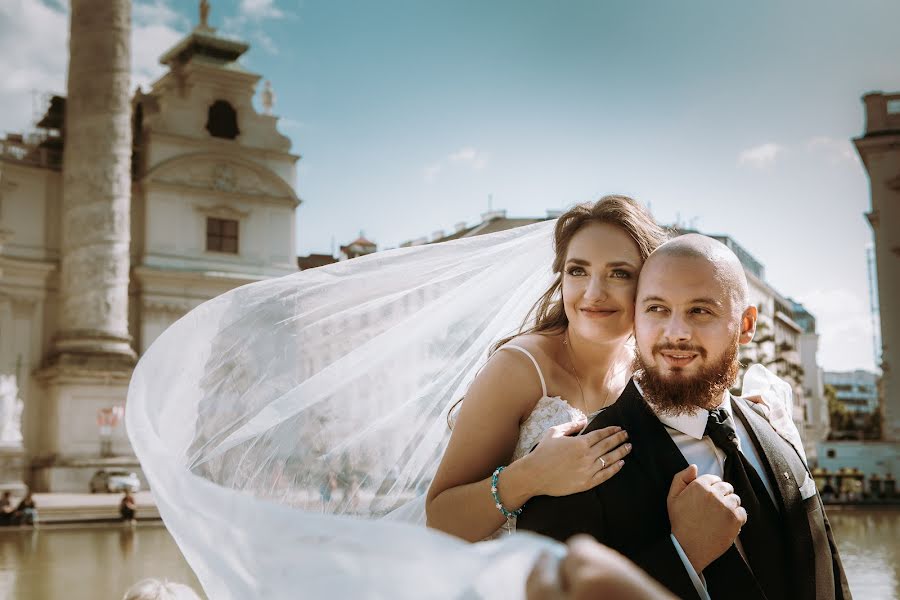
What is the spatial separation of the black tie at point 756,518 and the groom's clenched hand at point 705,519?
2.7 inches

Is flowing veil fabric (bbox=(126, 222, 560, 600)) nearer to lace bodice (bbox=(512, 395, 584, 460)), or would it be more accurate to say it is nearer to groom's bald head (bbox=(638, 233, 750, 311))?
lace bodice (bbox=(512, 395, 584, 460))

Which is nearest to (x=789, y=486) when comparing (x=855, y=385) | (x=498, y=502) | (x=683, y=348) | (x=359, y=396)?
(x=683, y=348)

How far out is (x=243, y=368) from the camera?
3.34m

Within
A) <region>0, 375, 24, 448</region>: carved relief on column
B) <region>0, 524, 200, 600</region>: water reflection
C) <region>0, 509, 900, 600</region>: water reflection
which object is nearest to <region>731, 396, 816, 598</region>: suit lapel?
<region>0, 509, 900, 600</region>: water reflection

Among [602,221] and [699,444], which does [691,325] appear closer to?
[699,444]

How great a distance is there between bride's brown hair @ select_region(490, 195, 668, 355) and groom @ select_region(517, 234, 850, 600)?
57 centimetres

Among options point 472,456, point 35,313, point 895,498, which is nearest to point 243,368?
point 472,456

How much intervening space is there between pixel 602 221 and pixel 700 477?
1.06 meters

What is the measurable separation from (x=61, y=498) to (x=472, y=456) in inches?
1143

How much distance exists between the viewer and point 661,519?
1.99 metres

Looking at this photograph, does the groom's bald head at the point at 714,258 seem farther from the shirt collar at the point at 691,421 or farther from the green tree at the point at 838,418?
the green tree at the point at 838,418

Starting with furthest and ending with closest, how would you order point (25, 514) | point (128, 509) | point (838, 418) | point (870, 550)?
point (838, 418), point (128, 509), point (25, 514), point (870, 550)

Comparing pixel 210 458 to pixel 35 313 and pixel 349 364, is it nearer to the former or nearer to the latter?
pixel 349 364

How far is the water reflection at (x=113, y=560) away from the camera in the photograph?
13.0 meters
